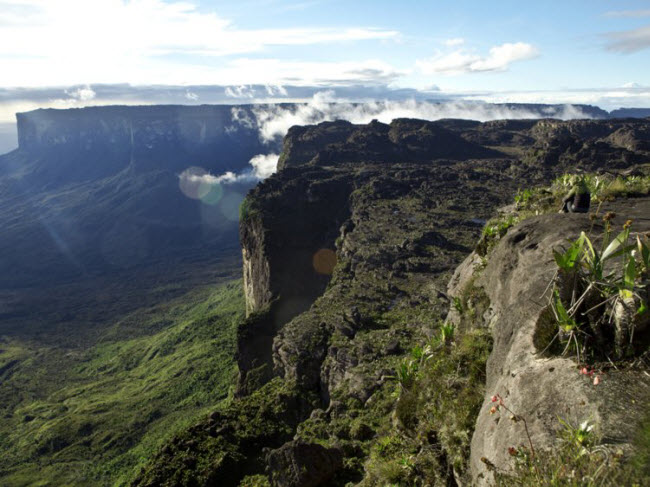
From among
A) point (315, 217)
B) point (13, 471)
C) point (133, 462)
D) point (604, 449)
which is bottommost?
point (13, 471)

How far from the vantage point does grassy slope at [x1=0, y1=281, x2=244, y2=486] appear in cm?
6525

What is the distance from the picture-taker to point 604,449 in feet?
19.2

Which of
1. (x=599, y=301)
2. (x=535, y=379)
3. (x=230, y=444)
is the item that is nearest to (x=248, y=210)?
(x=230, y=444)

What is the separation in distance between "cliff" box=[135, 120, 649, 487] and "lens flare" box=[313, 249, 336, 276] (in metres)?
→ 0.30

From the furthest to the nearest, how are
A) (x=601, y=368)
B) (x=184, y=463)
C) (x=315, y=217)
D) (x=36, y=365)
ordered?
(x=36, y=365) → (x=315, y=217) → (x=184, y=463) → (x=601, y=368)

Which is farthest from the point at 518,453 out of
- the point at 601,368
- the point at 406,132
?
the point at 406,132

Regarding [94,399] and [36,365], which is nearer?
[94,399]

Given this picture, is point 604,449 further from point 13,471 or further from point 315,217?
point 13,471

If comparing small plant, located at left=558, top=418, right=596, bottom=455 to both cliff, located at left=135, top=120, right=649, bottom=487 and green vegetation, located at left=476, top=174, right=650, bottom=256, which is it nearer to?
cliff, located at left=135, top=120, right=649, bottom=487

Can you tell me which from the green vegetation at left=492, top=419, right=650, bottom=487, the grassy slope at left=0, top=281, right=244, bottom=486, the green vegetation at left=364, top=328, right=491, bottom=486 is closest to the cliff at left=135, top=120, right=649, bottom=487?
the green vegetation at left=364, top=328, right=491, bottom=486

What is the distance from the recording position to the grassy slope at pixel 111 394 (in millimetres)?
65250

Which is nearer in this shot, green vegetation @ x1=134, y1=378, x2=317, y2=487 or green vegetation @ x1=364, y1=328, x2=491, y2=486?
green vegetation @ x1=364, y1=328, x2=491, y2=486

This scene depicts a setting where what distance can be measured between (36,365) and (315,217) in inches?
3770

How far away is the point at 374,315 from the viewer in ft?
136
